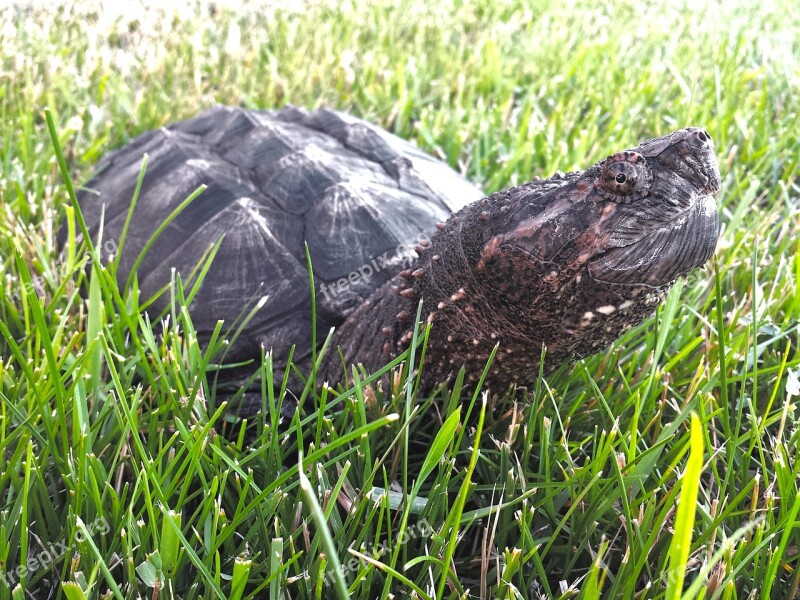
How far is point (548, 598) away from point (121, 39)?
3923 millimetres

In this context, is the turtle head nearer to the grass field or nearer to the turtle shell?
the grass field

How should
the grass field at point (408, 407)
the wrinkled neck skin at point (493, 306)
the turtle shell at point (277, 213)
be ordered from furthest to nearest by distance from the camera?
the turtle shell at point (277, 213) < the wrinkled neck skin at point (493, 306) < the grass field at point (408, 407)

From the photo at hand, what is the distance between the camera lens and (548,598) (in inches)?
46.9

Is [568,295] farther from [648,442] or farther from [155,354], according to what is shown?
[155,354]

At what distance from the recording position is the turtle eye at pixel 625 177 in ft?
3.99

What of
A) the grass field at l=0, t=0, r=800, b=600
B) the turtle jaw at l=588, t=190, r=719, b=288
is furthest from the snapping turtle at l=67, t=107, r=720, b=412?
the grass field at l=0, t=0, r=800, b=600

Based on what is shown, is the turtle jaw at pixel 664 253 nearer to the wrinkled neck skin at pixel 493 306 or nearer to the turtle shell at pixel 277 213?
the wrinkled neck skin at pixel 493 306

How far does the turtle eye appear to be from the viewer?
1.21 metres

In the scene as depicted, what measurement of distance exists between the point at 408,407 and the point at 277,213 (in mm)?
885

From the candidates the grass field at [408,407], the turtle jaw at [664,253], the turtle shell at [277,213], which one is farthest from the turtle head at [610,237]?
the turtle shell at [277,213]

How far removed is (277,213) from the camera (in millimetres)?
1937

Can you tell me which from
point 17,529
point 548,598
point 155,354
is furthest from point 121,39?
point 548,598

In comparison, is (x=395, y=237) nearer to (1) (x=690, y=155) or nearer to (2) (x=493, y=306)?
(2) (x=493, y=306)

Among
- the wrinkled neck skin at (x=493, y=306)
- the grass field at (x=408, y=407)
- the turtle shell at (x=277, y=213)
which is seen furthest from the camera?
the turtle shell at (x=277, y=213)
